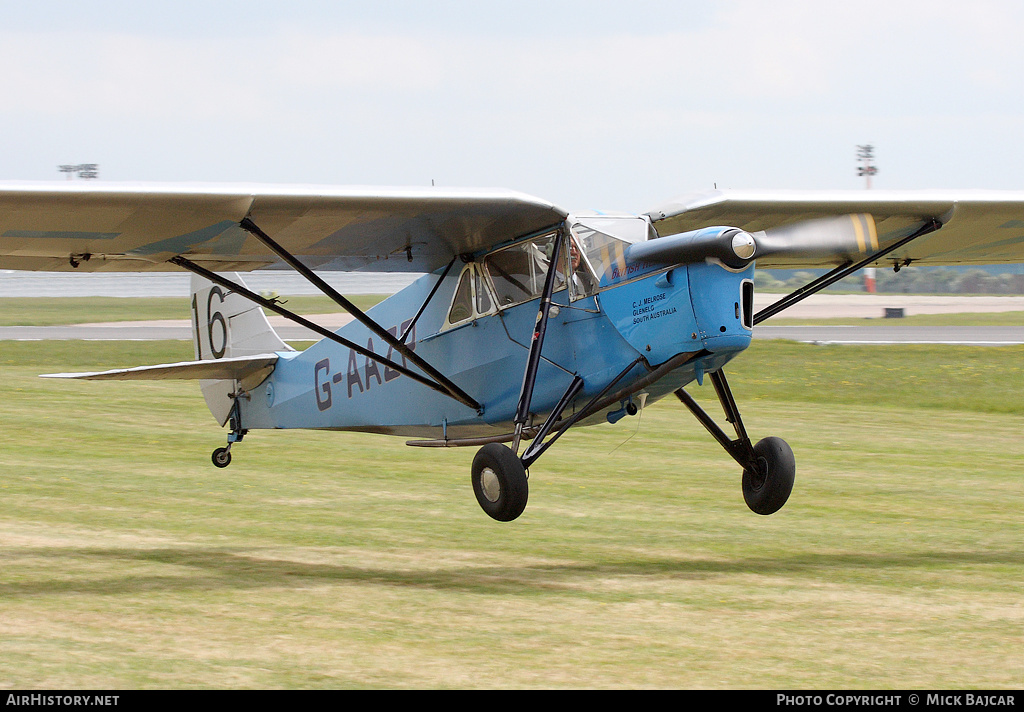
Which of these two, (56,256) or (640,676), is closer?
(640,676)

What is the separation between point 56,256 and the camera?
35.2ft

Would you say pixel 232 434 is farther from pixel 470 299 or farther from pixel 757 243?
pixel 757 243

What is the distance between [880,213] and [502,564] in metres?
5.08

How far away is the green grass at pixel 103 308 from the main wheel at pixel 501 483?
4862 centimetres

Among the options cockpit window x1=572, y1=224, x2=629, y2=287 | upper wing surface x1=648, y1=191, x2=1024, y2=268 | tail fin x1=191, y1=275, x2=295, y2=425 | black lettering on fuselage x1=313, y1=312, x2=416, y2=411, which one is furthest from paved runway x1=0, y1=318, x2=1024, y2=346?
cockpit window x1=572, y1=224, x2=629, y2=287

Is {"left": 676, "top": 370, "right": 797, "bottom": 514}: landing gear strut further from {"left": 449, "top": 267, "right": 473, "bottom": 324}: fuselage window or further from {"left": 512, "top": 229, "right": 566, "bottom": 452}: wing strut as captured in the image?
{"left": 449, "top": 267, "right": 473, "bottom": 324}: fuselage window

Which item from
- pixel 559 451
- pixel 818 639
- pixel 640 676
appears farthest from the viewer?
pixel 559 451

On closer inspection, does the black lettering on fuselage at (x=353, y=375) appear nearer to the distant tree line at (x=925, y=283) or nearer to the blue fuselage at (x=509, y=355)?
the blue fuselage at (x=509, y=355)

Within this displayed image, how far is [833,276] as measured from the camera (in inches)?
440

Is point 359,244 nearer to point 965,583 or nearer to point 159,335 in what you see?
point 965,583

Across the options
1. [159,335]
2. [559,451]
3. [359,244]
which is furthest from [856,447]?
[159,335]

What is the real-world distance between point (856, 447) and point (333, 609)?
39.6 ft

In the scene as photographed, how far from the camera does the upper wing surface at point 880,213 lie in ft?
36.6

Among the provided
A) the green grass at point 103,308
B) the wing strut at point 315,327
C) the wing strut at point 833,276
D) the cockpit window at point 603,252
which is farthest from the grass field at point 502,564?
the green grass at point 103,308
